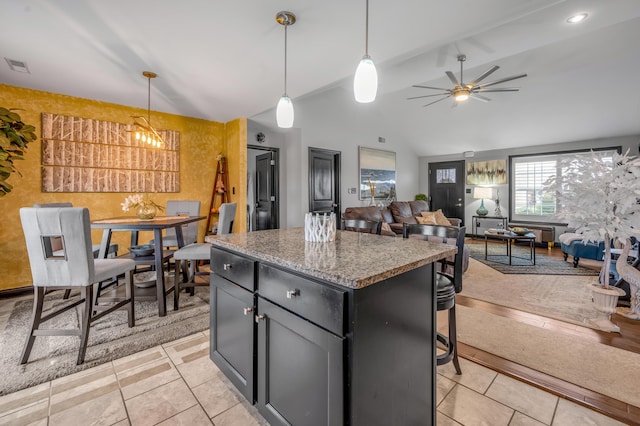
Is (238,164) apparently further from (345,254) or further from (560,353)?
(560,353)

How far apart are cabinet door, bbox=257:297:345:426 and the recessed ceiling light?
322 cm

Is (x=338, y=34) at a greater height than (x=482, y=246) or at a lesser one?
greater

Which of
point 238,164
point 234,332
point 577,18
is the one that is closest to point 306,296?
point 234,332

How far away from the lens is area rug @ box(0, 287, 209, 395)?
6.14 ft

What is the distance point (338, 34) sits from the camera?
7.59ft

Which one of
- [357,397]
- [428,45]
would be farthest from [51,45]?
[357,397]

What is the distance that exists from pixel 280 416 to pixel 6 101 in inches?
177

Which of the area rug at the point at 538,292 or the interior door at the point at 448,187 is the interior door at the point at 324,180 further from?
the interior door at the point at 448,187

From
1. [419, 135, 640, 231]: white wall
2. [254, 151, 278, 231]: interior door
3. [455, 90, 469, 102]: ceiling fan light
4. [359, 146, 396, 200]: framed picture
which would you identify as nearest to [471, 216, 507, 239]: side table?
[419, 135, 640, 231]: white wall

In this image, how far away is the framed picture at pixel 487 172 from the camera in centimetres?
725

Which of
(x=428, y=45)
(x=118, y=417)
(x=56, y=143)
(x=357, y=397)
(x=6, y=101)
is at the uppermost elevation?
(x=428, y=45)

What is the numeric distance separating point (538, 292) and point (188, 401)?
380 cm

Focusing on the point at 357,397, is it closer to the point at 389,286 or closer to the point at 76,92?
the point at 389,286

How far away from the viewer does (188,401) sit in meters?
1.63
